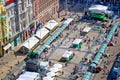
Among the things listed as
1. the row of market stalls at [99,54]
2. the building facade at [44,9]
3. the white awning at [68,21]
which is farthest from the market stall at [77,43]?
the building facade at [44,9]

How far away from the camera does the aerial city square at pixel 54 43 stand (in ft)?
329

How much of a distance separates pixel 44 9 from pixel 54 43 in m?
26.9

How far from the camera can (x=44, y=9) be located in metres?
146

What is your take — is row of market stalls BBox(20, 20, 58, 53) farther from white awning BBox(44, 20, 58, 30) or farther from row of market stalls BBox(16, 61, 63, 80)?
row of market stalls BBox(16, 61, 63, 80)

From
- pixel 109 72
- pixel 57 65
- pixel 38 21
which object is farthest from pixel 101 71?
pixel 38 21

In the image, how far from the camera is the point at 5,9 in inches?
4350

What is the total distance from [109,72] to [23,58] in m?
31.9

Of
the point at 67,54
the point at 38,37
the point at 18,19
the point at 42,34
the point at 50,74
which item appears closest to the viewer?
the point at 50,74

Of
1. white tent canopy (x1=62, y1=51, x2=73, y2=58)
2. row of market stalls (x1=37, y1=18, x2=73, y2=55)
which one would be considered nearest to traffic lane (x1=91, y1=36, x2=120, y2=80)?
white tent canopy (x1=62, y1=51, x2=73, y2=58)

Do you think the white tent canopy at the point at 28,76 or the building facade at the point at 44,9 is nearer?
the white tent canopy at the point at 28,76

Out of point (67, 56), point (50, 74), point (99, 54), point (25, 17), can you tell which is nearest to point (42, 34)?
point (25, 17)

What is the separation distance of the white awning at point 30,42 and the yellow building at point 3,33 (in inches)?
273

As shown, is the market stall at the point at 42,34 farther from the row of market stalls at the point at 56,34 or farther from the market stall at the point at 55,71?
the market stall at the point at 55,71

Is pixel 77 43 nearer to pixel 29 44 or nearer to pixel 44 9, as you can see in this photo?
pixel 29 44
